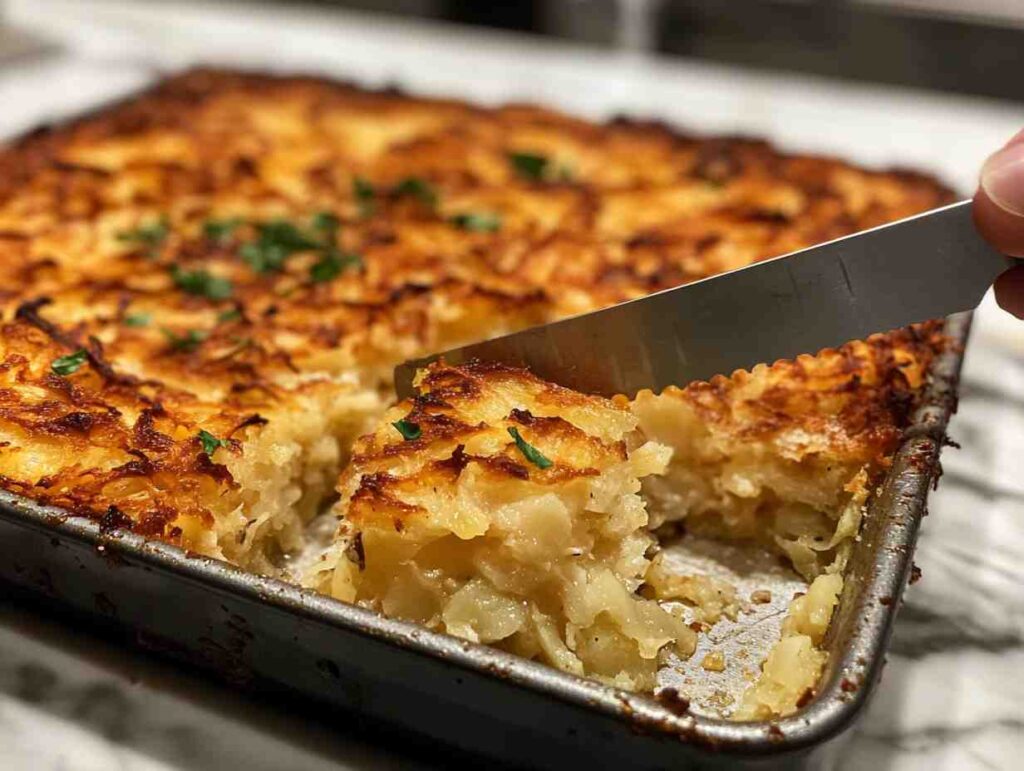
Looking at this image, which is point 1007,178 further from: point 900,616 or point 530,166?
point 530,166

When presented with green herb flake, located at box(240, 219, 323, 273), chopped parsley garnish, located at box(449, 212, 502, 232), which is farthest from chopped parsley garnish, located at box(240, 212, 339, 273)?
chopped parsley garnish, located at box(449, 212, 502, 232)

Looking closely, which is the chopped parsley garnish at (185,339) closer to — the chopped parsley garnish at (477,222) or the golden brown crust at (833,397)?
the chopped parsley garnish at (477,222)

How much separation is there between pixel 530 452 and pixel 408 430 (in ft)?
0.78

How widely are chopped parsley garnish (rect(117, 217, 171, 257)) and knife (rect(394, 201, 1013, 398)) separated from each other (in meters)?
1.09

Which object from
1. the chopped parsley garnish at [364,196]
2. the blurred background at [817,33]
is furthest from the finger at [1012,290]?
the blurred background at [817,33]

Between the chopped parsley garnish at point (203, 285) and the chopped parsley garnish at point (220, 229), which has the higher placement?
the chopped parsley garnish at point (203, 285)

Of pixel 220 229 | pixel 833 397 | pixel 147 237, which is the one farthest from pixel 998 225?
pixel 147 237

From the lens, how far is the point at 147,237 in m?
2.74

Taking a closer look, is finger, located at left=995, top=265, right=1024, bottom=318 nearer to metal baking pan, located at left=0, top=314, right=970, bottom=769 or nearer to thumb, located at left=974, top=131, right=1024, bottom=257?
thumb, located at left=974, top=131, right=1024, bottom=257

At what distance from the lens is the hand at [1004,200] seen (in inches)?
57.3

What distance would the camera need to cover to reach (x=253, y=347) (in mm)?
2234

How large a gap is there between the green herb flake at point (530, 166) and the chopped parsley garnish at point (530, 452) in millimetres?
1556

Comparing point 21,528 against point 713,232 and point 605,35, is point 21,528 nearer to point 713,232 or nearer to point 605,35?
point 713,232

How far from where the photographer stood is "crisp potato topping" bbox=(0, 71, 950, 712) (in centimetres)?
171
